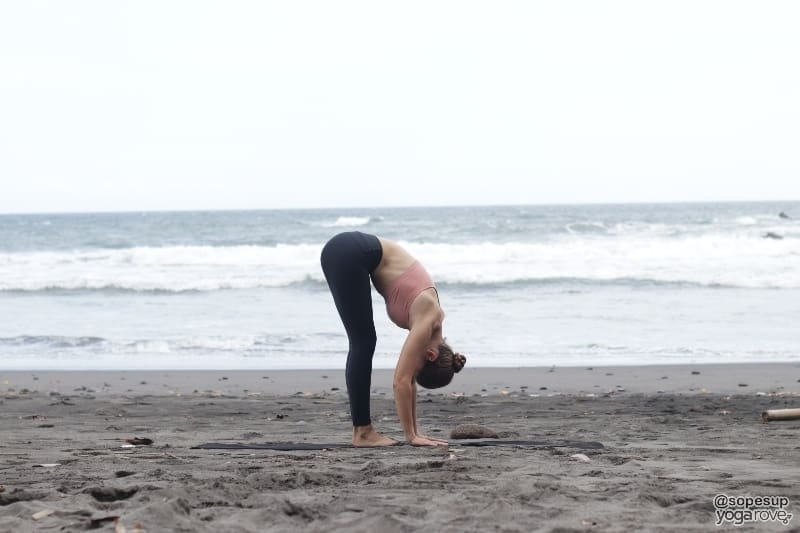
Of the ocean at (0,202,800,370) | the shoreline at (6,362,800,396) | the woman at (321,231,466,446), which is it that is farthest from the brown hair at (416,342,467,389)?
the ocean at (0,202,800,370)

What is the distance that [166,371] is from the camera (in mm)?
10297

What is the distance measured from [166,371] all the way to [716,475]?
7110 mm

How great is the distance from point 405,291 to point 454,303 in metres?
12.5

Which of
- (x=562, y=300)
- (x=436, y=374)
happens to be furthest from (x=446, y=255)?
(x=436, y=374)

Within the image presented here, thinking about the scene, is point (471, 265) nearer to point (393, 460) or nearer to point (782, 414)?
point (782, 414)

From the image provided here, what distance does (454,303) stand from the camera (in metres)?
17.7

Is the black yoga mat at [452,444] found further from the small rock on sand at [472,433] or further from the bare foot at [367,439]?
the small rock on sand at [472,433]

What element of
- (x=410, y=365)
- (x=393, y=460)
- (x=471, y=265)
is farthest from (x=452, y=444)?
(x=471, y=265)

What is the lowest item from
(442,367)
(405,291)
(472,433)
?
(472,433)

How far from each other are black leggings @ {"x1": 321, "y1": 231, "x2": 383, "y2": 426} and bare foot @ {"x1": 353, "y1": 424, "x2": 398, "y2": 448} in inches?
8.6

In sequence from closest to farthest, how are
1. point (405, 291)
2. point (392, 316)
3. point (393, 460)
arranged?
1. point (393, 460)
2. point (405, 291)
3. point (392, 316)

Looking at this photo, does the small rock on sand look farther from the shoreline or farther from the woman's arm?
the shoreline

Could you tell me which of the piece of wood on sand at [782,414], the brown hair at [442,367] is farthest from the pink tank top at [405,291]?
the piece of wood on sand at [782,414]

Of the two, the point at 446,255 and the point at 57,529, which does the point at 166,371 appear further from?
the point at 446,255
